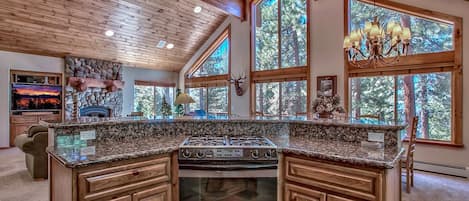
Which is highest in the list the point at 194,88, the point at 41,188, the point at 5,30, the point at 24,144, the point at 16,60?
the point at 5,30

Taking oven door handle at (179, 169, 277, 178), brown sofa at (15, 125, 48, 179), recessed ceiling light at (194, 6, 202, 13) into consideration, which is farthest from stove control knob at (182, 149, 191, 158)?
recessed ceiling light at (194, 6, 202, 13)

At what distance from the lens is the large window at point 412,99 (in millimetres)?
4711

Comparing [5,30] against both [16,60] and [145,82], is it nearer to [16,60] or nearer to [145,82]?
[16,60]

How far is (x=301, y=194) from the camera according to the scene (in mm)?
2029

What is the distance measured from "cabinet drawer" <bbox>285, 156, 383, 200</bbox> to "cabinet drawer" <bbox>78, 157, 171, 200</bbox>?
106 centimetres

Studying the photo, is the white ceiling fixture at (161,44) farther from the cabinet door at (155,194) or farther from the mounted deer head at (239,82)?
the cabinet door at (155,194)

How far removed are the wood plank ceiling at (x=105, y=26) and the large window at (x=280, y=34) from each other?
134 centimetres

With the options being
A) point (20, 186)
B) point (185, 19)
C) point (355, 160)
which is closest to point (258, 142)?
point (355, 160)

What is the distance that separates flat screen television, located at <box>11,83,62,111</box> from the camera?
6.69m

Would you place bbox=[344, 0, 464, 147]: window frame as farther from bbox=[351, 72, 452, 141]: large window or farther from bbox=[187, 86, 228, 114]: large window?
bbox=[187, 86, 228, 114]: large window

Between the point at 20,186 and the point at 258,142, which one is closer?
the point at 258,142

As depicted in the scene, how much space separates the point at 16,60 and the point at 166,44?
3862mm

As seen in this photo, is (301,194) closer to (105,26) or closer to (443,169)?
(443,169)

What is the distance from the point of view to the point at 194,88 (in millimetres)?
9625
